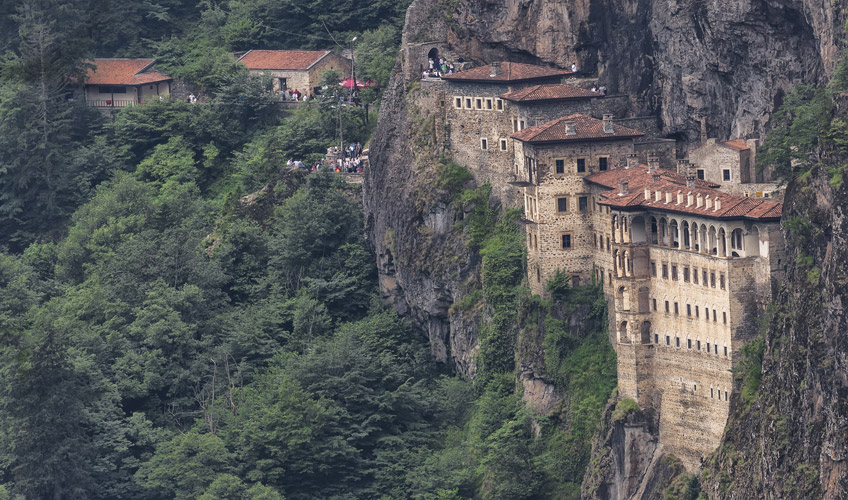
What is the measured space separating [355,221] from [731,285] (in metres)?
39.2

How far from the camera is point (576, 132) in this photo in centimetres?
10756

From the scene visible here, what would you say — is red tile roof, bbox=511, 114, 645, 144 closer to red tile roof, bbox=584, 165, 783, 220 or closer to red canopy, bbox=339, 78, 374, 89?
red tile roof, bbox=584, 165, 783, 220

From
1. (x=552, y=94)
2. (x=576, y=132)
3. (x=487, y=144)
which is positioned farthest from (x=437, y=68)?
(x=576, y=132)

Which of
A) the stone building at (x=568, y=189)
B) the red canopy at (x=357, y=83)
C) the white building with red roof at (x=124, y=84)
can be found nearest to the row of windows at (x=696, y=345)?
the stone building at (x=568, y=189)

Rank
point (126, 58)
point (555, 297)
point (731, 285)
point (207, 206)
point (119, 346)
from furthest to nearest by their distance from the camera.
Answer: point (126, 58) → point (207, 206) → point (119, 346) → point (555, 297) → point (731, 285)

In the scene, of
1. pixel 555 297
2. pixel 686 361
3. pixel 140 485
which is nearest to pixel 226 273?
pixel 140 485

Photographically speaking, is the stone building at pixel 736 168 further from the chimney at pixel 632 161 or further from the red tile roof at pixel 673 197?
the chimney at pixel 632 161

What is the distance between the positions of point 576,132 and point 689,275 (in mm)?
12058

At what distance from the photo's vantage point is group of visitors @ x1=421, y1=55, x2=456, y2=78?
122 m

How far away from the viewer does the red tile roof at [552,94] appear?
11181cm

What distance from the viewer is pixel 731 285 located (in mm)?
96062

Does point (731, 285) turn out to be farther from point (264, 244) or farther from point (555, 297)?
point (264, 244)

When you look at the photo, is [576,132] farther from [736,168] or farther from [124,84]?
[124,84]

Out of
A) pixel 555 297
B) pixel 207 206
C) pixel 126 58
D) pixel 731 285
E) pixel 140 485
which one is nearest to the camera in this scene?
pixel 731 285
